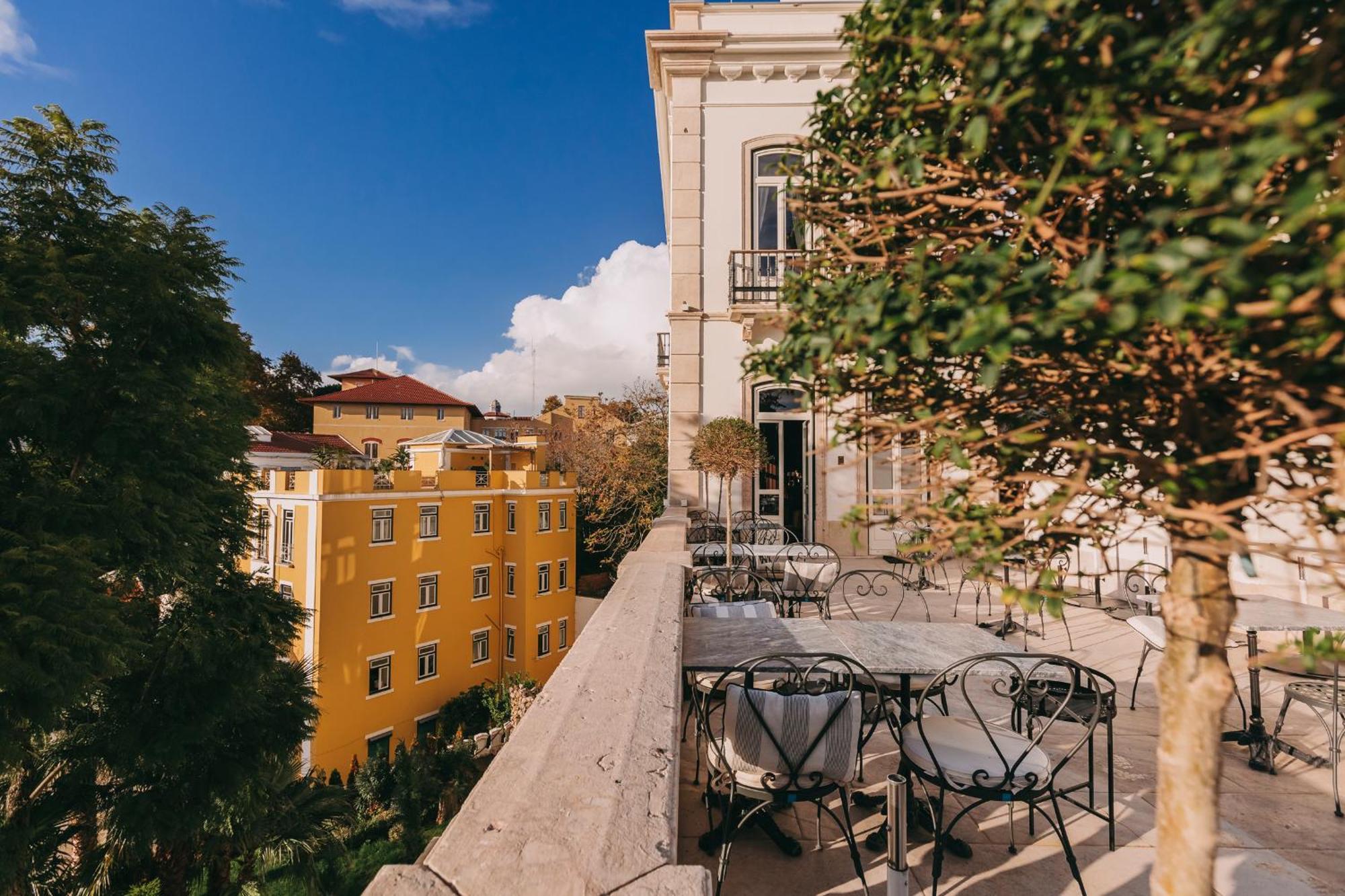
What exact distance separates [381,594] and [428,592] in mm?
2007

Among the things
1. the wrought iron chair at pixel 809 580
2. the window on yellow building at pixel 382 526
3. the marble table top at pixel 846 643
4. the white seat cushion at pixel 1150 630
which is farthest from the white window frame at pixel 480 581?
the white seat cushion at pixel 1150 630

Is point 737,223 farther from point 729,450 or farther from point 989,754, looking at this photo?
point 989,754

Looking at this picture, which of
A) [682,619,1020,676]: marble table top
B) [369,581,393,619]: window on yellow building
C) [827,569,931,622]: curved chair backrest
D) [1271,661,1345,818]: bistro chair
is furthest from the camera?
[369,581,393,619]: window on yellow building

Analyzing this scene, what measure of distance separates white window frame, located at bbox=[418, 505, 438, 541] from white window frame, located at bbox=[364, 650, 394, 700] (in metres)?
4.28

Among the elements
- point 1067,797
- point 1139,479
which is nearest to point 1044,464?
point 1139,479

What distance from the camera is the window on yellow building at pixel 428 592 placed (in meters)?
21.9

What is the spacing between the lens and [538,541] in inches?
974

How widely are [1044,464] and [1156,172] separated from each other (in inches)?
27.0

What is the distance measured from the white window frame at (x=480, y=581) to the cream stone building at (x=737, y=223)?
17559 millimetres

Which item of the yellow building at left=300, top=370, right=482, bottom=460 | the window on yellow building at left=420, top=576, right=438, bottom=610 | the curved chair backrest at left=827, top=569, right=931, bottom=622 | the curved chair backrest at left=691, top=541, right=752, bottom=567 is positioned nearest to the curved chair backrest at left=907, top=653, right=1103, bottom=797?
the curved chair backrest at left=827, top=569, right=931, bottom=622

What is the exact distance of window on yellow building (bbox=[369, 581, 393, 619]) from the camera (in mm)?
20156

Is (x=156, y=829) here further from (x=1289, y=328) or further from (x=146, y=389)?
(x=1289, y=328)

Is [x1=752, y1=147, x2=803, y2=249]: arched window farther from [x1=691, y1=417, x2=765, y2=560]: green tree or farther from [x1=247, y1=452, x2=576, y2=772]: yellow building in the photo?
[x1=247, y1=452, x2=576, y2=772]: yellow building

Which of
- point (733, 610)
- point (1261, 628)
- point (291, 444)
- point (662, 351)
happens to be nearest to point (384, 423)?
point (291, 444)
